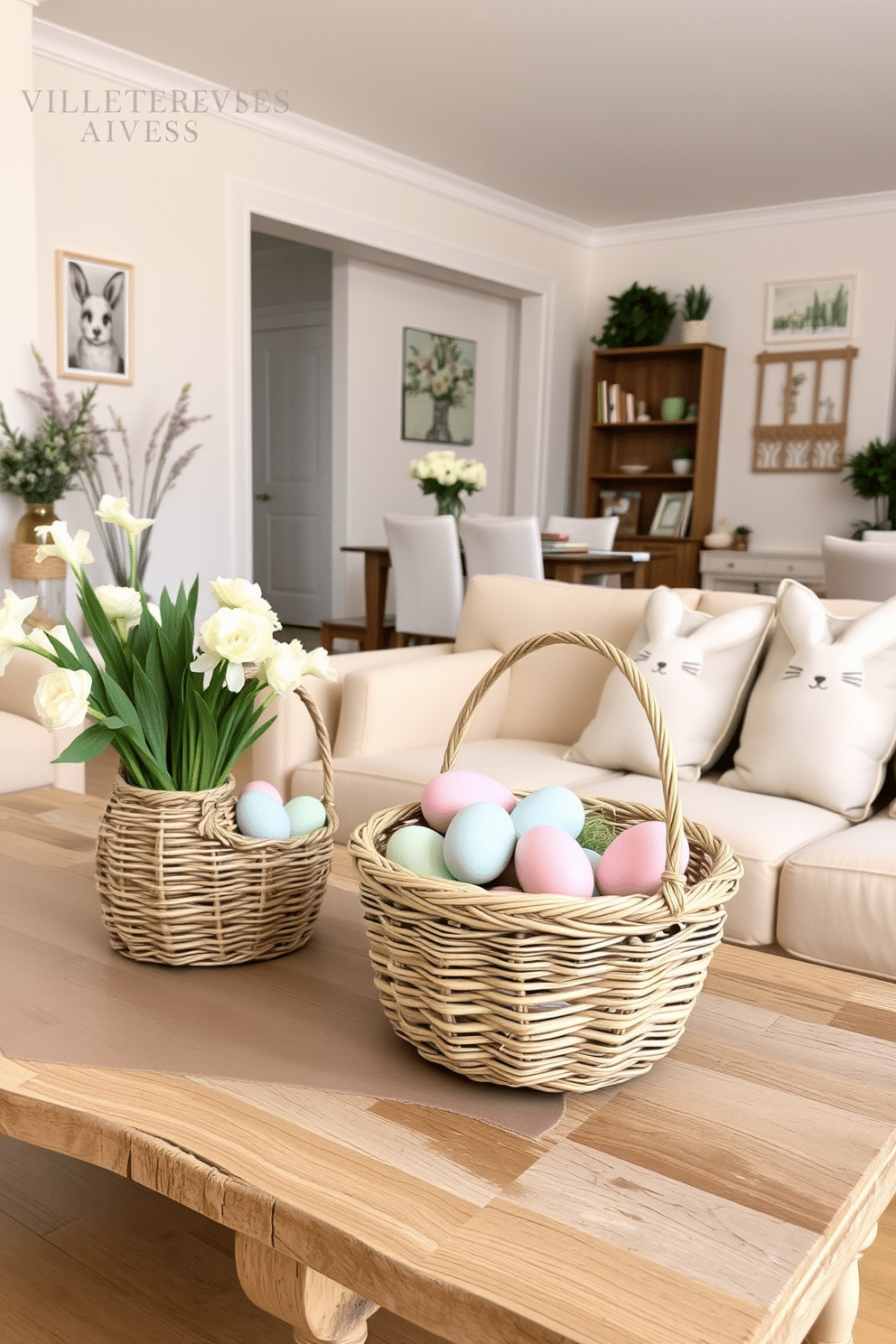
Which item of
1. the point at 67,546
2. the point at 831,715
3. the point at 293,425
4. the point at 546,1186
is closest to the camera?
the point at 546,1186

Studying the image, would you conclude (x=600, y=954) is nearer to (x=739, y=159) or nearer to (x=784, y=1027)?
(x=784, y=1027)

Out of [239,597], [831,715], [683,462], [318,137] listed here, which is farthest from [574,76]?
[239,597]

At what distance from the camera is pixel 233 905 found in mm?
1208

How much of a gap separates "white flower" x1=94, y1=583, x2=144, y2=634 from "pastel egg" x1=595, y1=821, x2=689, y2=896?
56 cm

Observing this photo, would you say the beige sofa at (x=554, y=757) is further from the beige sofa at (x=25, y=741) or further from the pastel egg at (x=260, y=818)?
the pastel egg at (x=260, y=818)

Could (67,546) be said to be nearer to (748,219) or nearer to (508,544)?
(508,544)

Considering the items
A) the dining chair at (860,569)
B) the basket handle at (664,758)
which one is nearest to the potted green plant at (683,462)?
the dining chair at (860,569)

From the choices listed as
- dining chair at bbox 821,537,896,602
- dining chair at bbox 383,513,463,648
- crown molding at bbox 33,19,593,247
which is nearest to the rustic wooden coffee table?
dining chair at bbox 821,537,896,602

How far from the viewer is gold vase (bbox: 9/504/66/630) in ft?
13.2

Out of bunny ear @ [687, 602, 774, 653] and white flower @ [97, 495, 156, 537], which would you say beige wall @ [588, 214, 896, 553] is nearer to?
bunny ear @ [687, 602, 774, 653]

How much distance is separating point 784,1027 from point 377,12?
4.18 meters

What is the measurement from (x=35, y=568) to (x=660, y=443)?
4.52 meters

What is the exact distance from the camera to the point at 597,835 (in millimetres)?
1104

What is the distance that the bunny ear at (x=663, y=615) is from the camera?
241 centimetres
